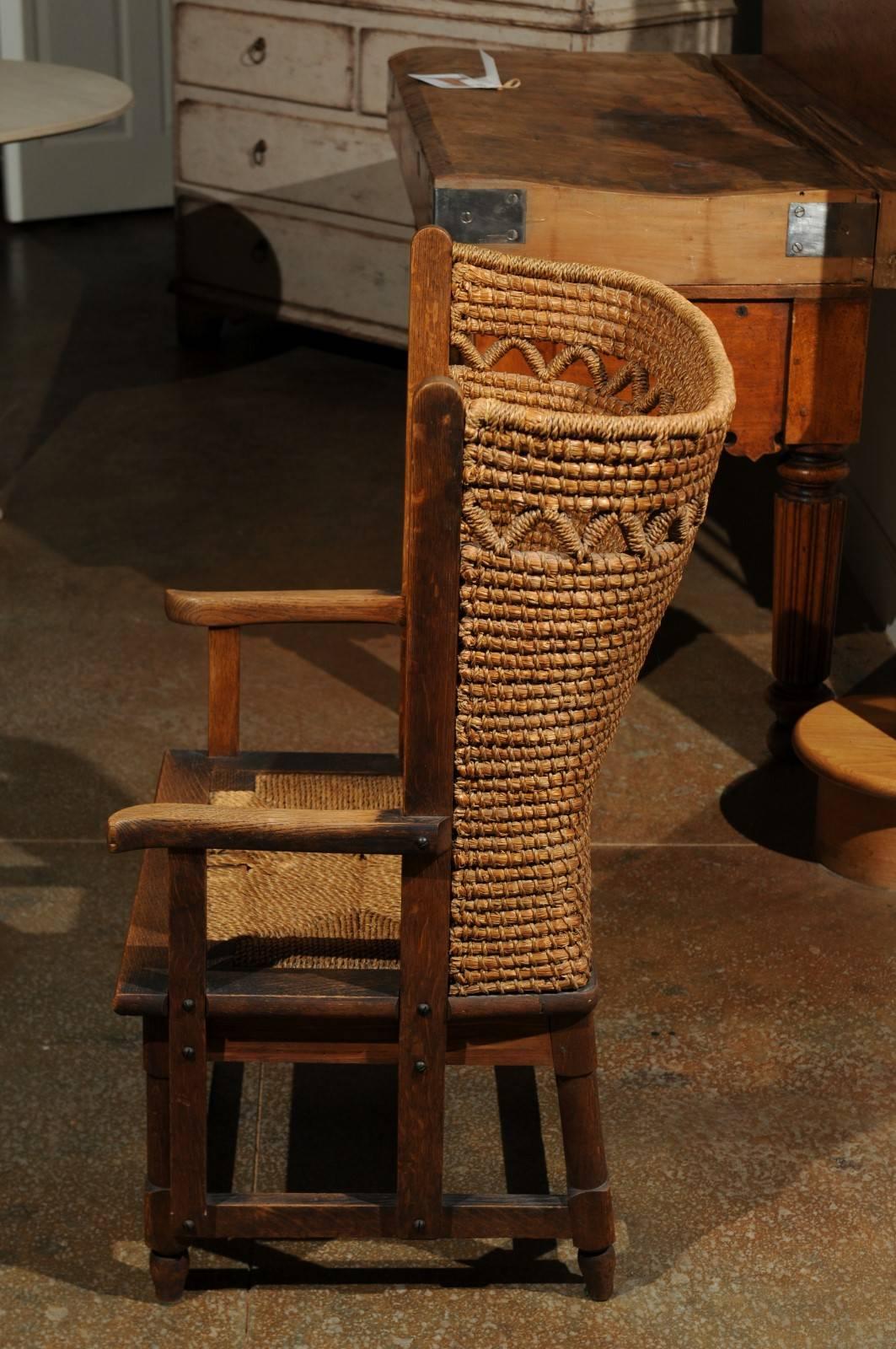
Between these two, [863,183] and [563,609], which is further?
[863,183]

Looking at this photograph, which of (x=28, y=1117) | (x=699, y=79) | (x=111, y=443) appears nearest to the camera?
(x=28, y=1117)

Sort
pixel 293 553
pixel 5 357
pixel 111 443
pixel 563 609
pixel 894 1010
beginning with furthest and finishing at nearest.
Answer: pixel 5 357
pixel 111 443
pixel 293 553
pixel 894 1010
pixel 563 609

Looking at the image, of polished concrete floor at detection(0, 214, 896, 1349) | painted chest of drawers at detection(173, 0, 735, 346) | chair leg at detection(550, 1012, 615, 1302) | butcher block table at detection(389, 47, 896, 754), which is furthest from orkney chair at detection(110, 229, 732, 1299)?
painted chest of drawers at detection(173, 0, 735, 346)

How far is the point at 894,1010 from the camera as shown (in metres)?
2.14

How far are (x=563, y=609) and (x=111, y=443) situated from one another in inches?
115

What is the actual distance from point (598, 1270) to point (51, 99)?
2.48 meters

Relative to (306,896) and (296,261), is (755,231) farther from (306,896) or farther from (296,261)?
(296,261)

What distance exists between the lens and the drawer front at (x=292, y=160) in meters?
4.33

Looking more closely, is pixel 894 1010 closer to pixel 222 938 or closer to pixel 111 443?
pixel 222 938

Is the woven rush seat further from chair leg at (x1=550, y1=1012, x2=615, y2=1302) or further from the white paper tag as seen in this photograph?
the white paper tag

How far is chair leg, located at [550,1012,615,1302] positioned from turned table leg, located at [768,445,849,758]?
114 cm

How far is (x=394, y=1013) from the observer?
59.7 inches

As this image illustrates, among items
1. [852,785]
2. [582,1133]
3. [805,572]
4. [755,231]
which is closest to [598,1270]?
[582,1133]

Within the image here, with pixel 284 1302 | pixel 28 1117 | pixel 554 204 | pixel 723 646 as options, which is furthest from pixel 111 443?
pixel 284 1302
